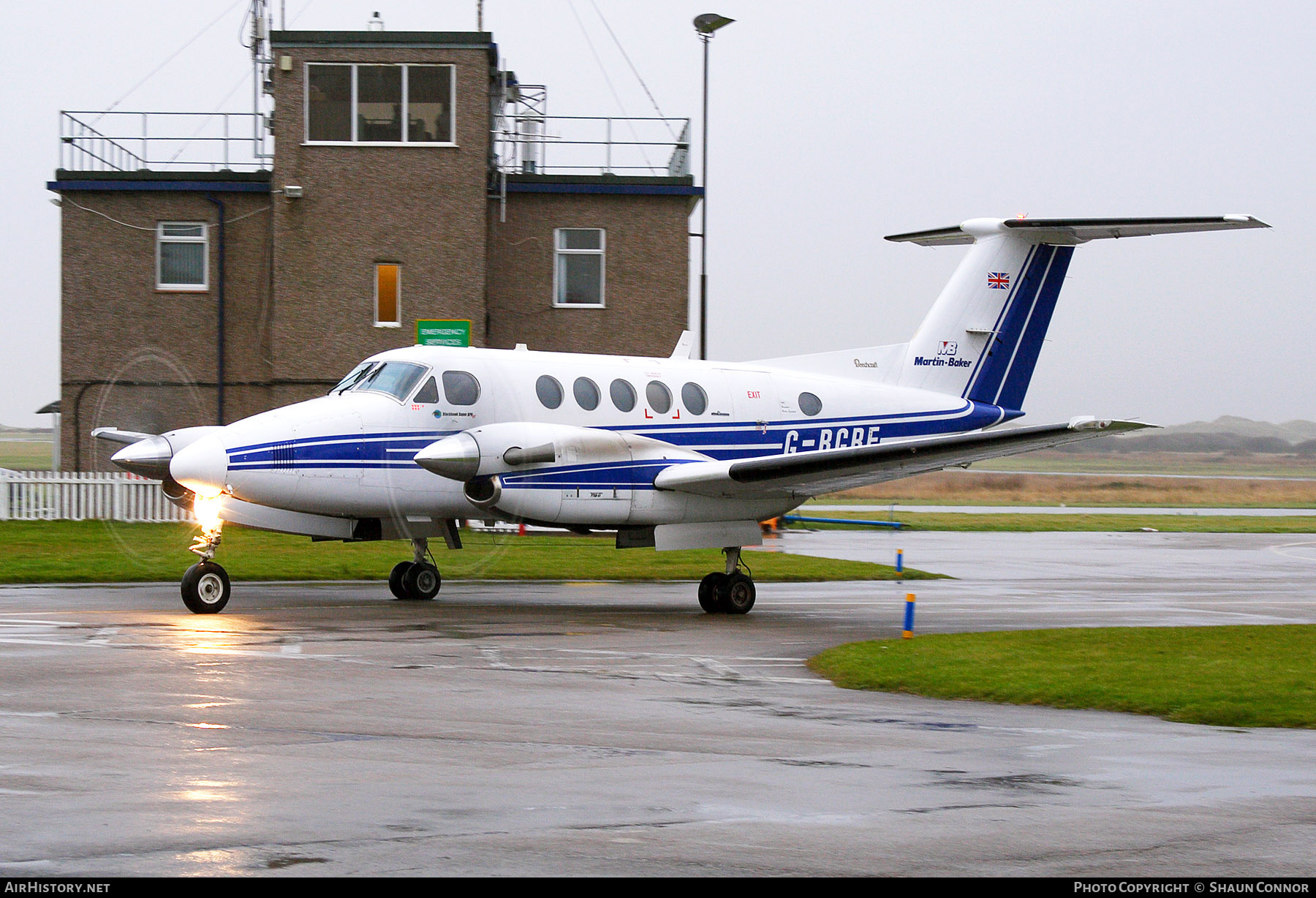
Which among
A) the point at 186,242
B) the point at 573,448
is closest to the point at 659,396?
the point at 573,448

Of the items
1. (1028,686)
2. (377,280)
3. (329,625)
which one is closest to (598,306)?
(377,280)

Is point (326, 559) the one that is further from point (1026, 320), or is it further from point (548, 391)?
point (1026, 320)

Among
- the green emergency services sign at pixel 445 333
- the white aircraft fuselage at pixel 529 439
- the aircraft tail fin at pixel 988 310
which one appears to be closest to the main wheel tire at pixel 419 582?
the white aircraft fuselage at pixel 529 439

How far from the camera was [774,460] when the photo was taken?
57.3ft

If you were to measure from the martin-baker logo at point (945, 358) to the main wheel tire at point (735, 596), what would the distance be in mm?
5400

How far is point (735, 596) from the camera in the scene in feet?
60.3

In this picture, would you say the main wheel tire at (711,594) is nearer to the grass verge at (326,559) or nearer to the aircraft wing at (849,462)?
the aircraft wing at (849,462)

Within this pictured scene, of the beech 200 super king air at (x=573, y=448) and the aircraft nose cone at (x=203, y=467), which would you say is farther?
the beech 200 super king air at (x=573, y=448)

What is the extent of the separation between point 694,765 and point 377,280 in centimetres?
2481

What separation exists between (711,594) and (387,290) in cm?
1578

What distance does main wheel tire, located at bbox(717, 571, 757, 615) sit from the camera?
60.3 feet

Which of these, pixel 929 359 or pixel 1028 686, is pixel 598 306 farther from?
pixel 1028 686

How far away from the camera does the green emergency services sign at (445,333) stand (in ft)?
98.2

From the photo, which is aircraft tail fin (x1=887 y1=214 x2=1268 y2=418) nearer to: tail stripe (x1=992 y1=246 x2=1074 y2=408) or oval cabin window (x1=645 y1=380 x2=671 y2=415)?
tail stripe (x1=992 y1=246 x2=1074 y2=408)
